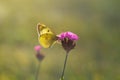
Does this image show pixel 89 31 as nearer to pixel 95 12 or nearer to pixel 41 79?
pixel 95 12

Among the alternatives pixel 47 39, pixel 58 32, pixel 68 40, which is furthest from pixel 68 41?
pixel 58 32

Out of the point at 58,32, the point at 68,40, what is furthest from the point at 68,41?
the point at 58,32

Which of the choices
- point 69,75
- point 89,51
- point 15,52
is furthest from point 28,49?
point 69,75

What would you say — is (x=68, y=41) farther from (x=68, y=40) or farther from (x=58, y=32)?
(x=58, y=32)

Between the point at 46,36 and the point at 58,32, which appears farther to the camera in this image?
the point at 58,32

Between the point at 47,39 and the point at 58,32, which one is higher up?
the point at 47,39

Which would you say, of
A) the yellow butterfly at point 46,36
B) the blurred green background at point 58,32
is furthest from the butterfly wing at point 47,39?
the blurred green background at point 58,32

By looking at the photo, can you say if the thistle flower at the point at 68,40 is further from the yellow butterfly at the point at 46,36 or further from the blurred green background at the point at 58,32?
the blurred green background at the point at 58,32
